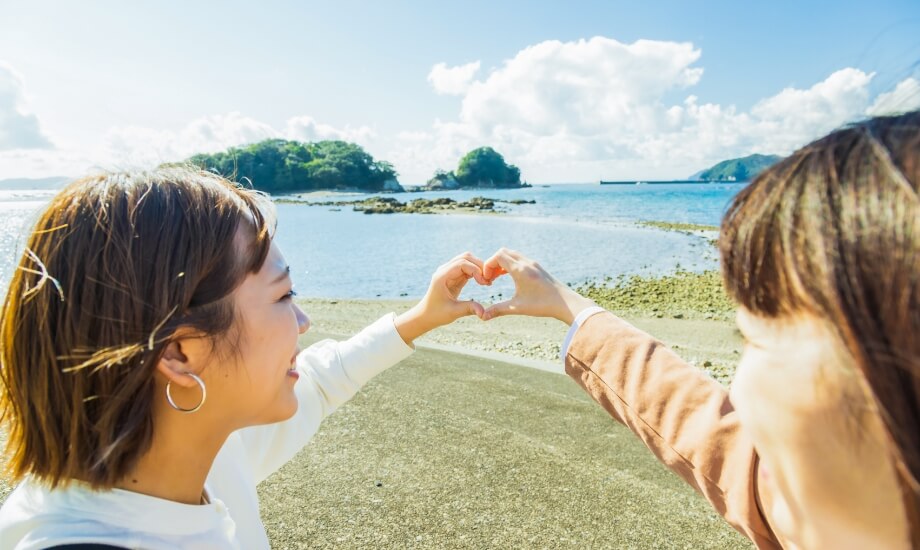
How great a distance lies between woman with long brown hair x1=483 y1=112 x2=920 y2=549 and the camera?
0.60m

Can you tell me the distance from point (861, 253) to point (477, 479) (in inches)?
74.1

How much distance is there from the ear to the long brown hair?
1.05m

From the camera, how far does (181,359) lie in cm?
116

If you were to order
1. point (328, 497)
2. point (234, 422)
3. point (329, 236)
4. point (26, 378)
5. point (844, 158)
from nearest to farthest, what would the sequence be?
point (844, 158) → point (26, 378) → point (234, 422) → point (328, 497) → point (329, 236)

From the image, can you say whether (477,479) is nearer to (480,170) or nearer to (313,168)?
(313,168)

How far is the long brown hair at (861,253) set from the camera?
1.95ft

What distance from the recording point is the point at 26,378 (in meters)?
1.05

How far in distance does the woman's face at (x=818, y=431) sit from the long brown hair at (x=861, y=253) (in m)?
0.03

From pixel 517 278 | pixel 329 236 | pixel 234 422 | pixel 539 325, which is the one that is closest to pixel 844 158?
pixel 517 278

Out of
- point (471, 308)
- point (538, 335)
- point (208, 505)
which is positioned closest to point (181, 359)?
point (208, 505)

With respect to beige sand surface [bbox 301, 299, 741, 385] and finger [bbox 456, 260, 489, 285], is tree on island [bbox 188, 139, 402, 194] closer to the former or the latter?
beige sand surface [bbox 301, 299, 741, 385]

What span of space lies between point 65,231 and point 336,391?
0.93m

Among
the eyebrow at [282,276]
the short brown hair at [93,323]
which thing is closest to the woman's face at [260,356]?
the eyebrow at [282,276]

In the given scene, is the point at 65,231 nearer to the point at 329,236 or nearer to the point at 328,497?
the point at 328,497
